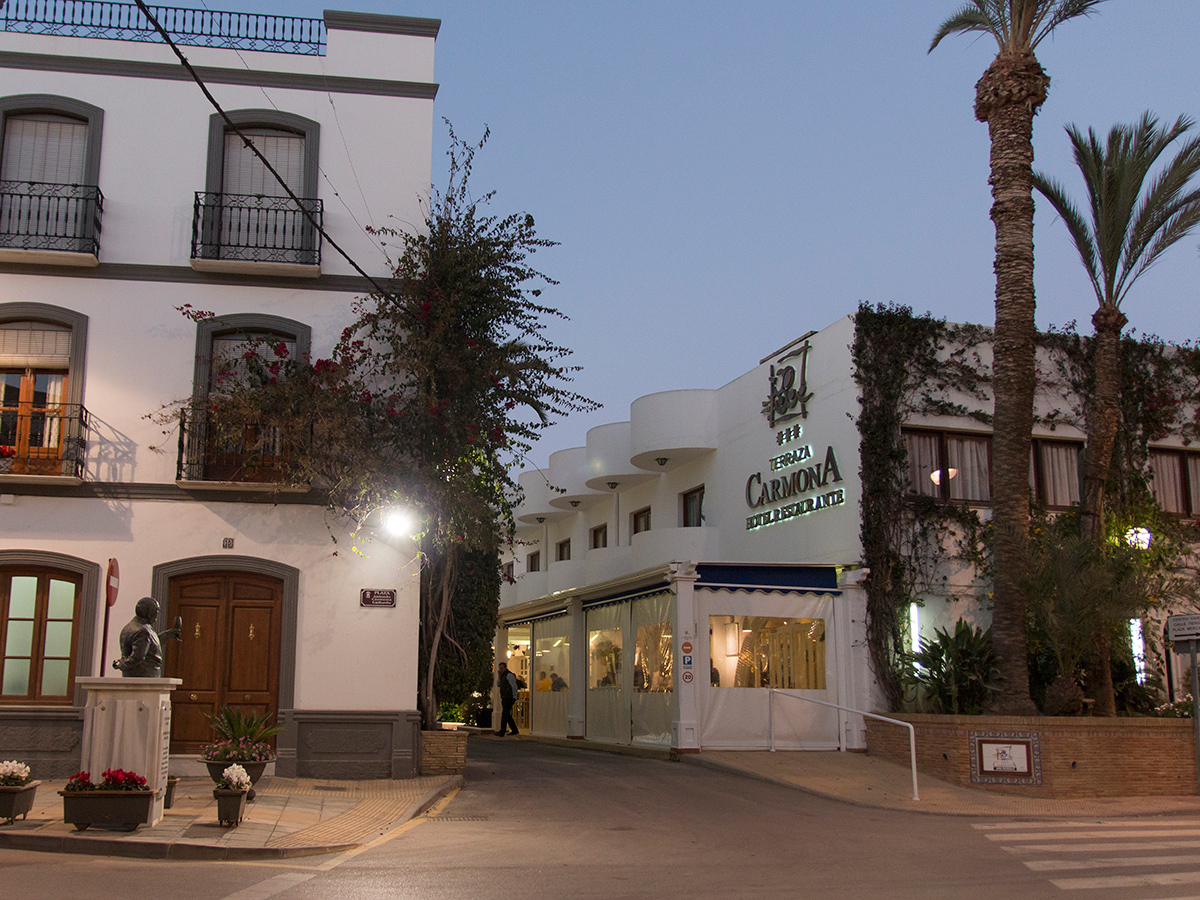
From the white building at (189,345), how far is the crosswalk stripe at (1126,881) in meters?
8.43

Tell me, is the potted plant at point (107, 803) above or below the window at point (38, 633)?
below

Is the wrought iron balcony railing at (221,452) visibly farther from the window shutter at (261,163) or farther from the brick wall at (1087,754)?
the brick wall at (1087,754)

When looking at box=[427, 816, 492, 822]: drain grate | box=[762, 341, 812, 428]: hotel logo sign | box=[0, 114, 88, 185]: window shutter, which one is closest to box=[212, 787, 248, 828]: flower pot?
box=[427, 816, 492, 822]: drain grate

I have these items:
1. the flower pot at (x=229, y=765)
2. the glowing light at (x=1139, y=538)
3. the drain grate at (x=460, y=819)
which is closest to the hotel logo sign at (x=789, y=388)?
the glowing light at (x=1139, y=538)

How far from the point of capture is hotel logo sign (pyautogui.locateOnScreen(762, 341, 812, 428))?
21609 millimetres

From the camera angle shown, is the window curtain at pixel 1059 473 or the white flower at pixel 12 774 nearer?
the white flower at pixel 12 774

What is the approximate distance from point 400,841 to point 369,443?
571 cm

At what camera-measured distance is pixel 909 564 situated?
1975 centimetres

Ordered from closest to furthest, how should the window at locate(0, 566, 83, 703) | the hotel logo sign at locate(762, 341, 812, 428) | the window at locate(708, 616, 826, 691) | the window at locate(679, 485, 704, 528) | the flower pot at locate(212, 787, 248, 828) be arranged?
the flower pot at locate(212, 787, 248, 828) → the window at locate(0, 566, 83, 703) → the window at locate(708, 616, 826, 691) → the hotel logo sign at locate(762, 341, 812, 428) → the window at locate(679, 485, 704, 528)

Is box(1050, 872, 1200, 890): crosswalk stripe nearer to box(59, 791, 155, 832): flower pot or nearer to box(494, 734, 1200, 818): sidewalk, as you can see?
box(494, 734, 1200, 818): sidewalk

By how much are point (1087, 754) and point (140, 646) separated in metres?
12.6

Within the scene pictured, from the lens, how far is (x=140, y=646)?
36.0 ft

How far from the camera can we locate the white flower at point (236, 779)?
33.8 ft

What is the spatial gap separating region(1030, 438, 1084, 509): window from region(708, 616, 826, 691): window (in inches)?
213
